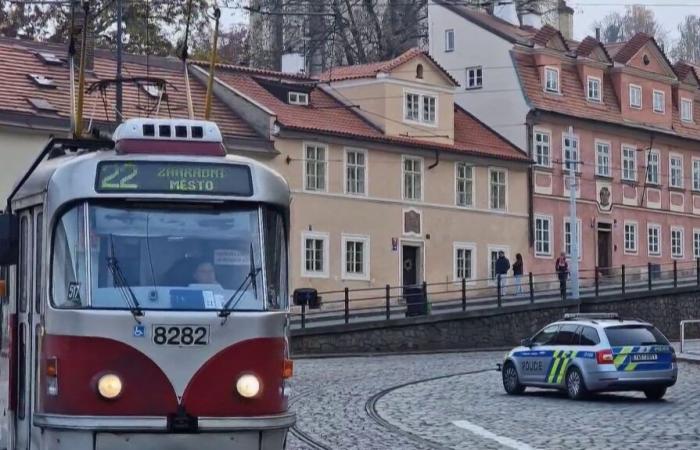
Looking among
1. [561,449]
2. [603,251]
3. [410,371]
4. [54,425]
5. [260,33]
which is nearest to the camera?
[54,425]

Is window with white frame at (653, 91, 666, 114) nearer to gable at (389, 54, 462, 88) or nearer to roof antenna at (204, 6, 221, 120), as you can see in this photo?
gable at (389, 54, 462, 88)

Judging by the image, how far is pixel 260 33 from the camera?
71250 mm

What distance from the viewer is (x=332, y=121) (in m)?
55.7

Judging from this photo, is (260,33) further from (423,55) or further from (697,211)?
(697,211)

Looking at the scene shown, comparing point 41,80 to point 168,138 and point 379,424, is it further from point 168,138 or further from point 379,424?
point 168,138

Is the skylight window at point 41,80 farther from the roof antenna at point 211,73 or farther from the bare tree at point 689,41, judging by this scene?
the bare tree at point 689,41

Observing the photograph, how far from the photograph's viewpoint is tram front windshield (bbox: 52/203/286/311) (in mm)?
12672

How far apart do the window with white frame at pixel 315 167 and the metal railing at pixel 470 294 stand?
145 inches

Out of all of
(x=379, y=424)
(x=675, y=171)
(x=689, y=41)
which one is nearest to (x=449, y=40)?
(x=675, y=171)

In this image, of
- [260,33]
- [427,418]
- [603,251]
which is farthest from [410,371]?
[260,33]

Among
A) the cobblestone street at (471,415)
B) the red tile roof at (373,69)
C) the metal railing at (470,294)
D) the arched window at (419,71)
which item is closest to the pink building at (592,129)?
the metal railing at (470,294)

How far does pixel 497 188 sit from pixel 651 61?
14146mm

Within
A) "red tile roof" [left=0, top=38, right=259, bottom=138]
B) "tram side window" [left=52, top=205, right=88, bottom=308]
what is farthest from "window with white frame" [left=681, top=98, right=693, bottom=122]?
"tram side window" [left=52, top=205, right=88, bottom=308]

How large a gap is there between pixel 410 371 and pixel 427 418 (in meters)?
12.4
